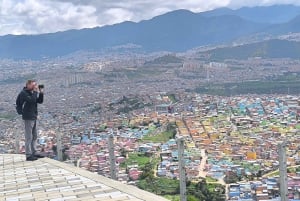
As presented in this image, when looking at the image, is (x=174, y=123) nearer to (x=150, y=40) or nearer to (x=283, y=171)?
(x=283, y=171)

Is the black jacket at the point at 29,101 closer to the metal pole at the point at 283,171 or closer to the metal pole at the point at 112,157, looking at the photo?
the metal pole at the point at 112,157

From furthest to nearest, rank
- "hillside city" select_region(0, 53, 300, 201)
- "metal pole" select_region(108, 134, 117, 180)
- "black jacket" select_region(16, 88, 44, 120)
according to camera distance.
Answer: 1. "hillside city" select_region(0, 53, 300, 201)
2. "black jacket" select_region(16, 88, 44, 120)
3. "metal pole" select_region(108, 134, 117, 180)

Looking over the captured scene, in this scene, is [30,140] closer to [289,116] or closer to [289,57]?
[289,116]

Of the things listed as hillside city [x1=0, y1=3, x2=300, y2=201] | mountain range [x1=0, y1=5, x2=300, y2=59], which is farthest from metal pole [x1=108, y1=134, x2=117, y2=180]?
mountain range [x1=0, y1=5, x2=300, y2=59]

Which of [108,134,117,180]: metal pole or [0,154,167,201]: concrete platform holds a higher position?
[108,134,117,180]: metal pole

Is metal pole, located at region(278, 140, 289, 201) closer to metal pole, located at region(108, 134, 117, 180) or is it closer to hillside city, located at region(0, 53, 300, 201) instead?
hillside city, located at region(0, 53, 300, 201)

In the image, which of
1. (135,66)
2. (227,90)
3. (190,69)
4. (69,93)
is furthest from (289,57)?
(69,93)
